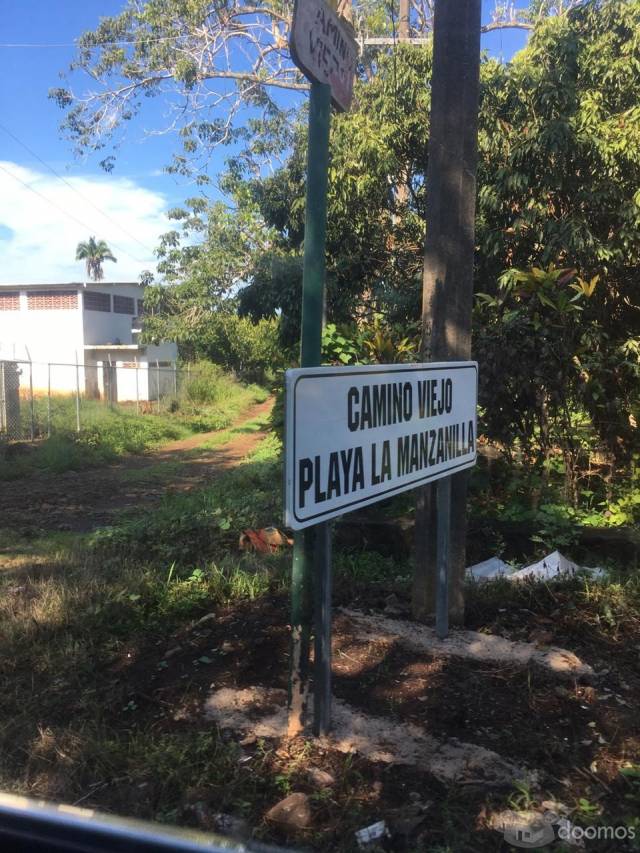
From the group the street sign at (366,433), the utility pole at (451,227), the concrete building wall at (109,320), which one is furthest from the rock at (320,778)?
the concrete building wall at (109,320)

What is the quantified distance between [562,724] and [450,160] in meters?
2.89

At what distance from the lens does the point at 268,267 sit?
412 inches

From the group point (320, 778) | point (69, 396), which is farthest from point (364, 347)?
point (69, 396)

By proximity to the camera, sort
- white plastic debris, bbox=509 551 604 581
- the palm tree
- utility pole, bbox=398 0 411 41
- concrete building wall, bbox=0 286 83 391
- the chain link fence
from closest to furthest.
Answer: white plastic debris, bbox=509 551 604 581, utility pole, bbox=398 0 411 41, the chain link fence, concrete building wall, bbox=0 286 83 391, the palm tree

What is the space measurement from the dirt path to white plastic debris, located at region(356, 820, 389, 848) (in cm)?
600

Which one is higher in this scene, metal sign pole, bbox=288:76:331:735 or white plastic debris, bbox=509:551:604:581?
metal sign pole, bbox=288:76:331:735

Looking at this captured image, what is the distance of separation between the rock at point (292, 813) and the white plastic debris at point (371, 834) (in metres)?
0.18

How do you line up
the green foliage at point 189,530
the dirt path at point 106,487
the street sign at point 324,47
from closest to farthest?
the street sign at point 324,47, the green foliage at point 189,530, the dirt path at point 106,487

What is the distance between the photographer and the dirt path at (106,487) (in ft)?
28.1

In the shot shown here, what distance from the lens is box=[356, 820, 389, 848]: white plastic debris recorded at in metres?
2.17

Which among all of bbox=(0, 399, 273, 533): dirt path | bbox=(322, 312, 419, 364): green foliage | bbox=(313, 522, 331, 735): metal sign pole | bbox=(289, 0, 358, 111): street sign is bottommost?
bbox=(0, 399, 273, 533): dirt path

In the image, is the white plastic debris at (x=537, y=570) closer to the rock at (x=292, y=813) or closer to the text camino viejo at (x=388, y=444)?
the text camino viejo at (x=388, y=444)

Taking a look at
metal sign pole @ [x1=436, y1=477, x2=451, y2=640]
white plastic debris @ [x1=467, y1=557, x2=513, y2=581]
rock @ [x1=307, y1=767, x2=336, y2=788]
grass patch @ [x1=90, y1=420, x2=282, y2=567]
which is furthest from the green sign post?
grass patch @ [x1=90, y1=420, x2=282, y2=567]

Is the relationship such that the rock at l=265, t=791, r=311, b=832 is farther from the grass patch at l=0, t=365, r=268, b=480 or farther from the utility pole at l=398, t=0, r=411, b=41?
the utility pole at l=398, t=0, r=411, b=41
